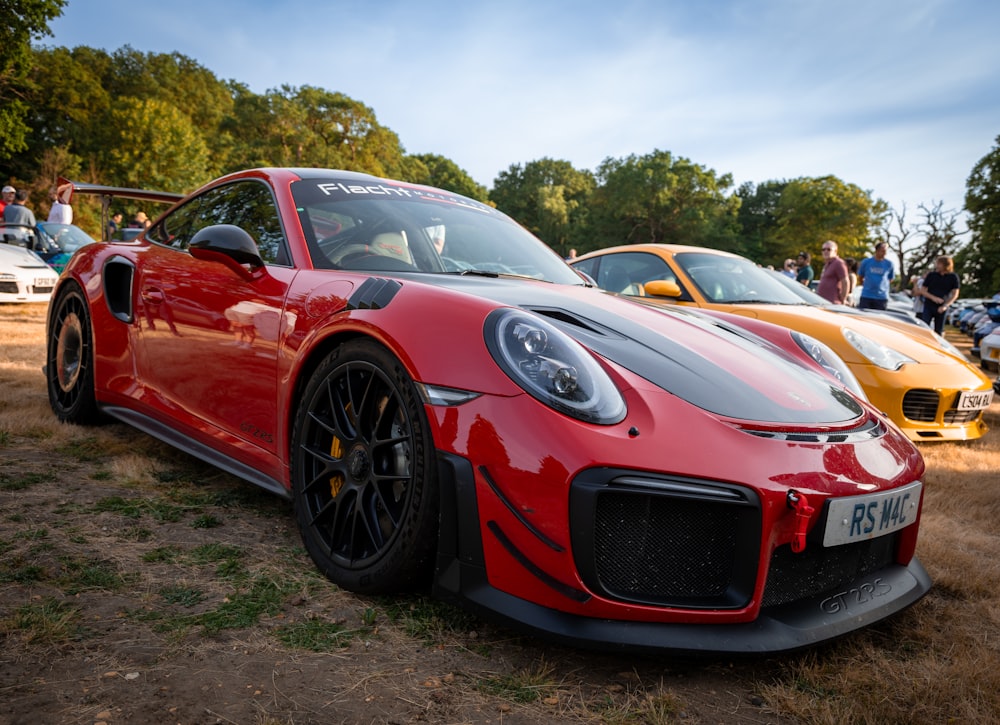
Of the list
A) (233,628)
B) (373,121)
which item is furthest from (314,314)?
(373,121)

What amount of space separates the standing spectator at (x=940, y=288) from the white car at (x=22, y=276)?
12.3 m

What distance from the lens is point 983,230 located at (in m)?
39.8

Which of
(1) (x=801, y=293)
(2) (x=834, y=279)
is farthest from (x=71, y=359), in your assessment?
(2) (x=834, y=279)

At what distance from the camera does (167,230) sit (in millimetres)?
3496

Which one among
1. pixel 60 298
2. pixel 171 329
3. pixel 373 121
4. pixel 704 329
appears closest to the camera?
pixel 704 329

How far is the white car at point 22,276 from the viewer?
9.80 meters

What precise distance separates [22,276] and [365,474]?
1003 cm

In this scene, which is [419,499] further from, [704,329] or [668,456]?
[704,329]

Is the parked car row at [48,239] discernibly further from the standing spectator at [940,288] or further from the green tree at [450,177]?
the green tree at [450,177]

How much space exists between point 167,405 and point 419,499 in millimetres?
1694

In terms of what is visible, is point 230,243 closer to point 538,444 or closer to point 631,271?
point 538,444

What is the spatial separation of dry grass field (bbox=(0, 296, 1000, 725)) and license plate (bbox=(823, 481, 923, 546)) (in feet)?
1.05

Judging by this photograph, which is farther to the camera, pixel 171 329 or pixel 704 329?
pixel 171 329

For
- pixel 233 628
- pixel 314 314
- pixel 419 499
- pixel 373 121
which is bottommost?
pixel 233 628
